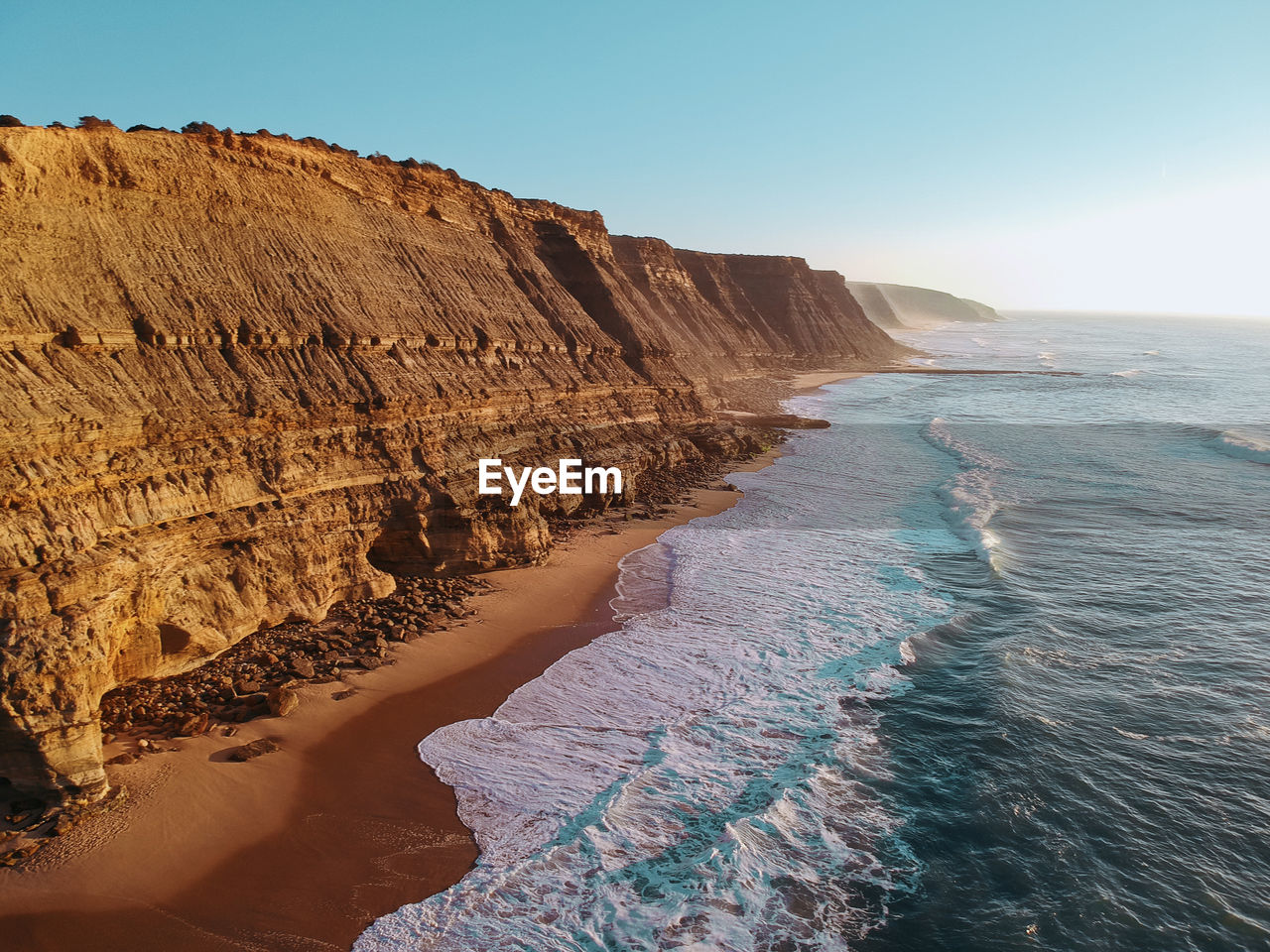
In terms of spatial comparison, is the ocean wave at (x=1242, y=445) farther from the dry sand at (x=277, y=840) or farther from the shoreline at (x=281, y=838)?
the dry sand at (x=277, y=840)

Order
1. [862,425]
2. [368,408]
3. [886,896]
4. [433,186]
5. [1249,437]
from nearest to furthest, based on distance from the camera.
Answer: [886,896] → [368,408] → [433,186] → [1249,437] → [862,425]

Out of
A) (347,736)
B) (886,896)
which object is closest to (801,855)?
(886,896)

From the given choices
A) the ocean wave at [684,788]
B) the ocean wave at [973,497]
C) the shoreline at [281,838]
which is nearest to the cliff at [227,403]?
the shoreline at [281,838]

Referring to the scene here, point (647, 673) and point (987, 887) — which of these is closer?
point (987, 887)

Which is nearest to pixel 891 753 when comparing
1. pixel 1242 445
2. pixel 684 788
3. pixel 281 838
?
pixel 684 788

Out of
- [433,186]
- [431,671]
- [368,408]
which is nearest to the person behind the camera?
[431,671]

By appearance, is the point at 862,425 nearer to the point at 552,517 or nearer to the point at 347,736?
the point at 552,517
